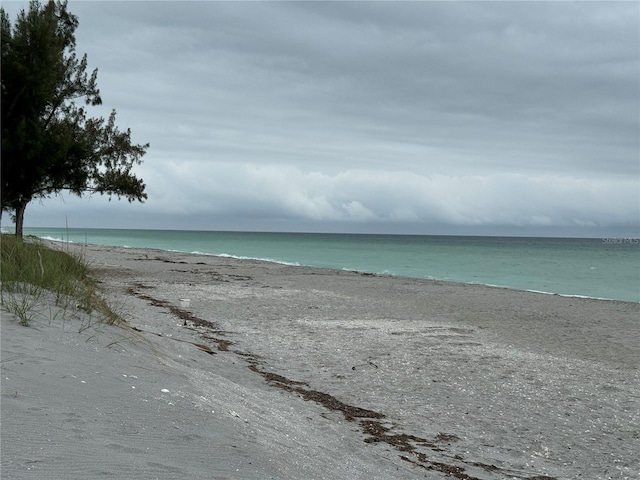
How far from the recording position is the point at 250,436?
4.87 metres

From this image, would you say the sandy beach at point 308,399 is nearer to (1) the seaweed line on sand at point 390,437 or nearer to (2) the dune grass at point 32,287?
(1) the seaweed line on sand at point 390,437

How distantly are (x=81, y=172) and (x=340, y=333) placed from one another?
51.8 feet

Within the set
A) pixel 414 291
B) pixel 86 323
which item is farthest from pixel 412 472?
pixel 414 291

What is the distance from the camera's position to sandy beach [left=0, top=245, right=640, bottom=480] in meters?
4.16

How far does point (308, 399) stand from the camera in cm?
739

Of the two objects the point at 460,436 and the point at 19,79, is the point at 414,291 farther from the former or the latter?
the point at 460,436

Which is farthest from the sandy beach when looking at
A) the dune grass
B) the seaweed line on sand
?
the dune grass

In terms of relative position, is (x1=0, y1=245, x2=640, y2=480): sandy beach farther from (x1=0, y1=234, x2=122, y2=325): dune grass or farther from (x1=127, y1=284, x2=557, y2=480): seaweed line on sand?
(x1=0, y1=234, x2=122, y2=325): dune grass

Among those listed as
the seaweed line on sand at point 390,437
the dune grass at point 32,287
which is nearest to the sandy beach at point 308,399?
the seaweed line on sand at point 390,437

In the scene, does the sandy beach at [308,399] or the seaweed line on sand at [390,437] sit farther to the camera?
the seaweed line on sand at [390,437]

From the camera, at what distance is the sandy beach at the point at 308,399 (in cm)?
416

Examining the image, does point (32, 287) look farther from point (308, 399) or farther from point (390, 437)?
point (390, 437)

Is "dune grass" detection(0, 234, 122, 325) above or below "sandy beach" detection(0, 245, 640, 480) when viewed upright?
above

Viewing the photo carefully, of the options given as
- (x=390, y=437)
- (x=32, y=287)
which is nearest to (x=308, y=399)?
(x=390, y=437)
